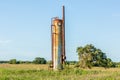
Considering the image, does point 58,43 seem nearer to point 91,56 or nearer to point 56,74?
point 56,74

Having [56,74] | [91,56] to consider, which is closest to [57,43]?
[56,74]

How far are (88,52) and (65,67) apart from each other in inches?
2437

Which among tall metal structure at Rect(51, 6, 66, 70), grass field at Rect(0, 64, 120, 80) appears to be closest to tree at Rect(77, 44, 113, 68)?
tall metal structure at Rect(51, 6, 66, 70)

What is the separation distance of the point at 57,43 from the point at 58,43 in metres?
0.08

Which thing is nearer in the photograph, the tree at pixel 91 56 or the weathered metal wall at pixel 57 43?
the weathered metal wall at pixel 57 43

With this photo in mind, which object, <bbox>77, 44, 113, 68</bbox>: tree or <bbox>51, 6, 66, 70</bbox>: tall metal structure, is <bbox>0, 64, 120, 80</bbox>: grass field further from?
<bbox>77, 44, 113, 68</bbox>: tree

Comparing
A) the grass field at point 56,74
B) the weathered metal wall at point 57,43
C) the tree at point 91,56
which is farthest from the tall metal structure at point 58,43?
the tree at point 91,56

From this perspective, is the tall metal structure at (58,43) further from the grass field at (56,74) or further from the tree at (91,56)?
the tree at (91,56)

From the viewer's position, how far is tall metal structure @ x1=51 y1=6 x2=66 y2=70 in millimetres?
30822

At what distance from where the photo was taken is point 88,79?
64.5 feet

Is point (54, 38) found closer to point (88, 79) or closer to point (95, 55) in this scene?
point (88, 79)

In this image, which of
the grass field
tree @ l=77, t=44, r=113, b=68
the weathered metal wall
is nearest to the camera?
the grass field

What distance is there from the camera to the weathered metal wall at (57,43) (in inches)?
1212

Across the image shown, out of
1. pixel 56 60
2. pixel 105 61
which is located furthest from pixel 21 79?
pixel 105 61
